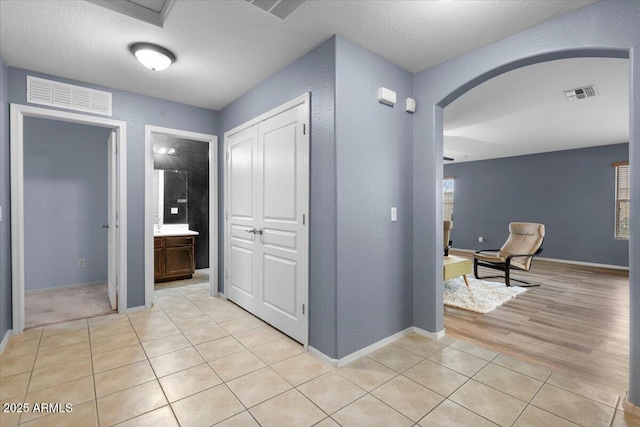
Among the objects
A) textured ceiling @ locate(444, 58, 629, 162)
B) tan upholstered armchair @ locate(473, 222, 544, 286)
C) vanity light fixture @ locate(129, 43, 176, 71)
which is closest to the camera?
vanity light fixture @ locate(129, 43, 176, 71)

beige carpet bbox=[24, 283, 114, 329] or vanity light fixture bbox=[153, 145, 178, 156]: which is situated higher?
vanity light fixture bbox=[153, 145, 178, 156]

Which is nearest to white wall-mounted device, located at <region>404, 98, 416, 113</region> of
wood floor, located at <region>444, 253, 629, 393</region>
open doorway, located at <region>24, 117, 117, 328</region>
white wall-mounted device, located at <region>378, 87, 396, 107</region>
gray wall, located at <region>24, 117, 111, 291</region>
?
white wall-mounted device, located at <region>378, 87, 396, 107</region>

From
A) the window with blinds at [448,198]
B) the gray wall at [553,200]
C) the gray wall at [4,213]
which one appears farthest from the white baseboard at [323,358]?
the window with blinds at [448,198]

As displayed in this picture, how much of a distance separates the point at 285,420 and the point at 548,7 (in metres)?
3.05

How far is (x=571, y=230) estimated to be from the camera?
695 centimetres

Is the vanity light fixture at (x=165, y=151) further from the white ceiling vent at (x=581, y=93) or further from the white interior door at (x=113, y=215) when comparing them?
the white ceiling vent at (x=581, y=93)

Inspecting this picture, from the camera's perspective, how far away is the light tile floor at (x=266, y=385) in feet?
5.76

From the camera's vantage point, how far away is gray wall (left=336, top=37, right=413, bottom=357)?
2.36m

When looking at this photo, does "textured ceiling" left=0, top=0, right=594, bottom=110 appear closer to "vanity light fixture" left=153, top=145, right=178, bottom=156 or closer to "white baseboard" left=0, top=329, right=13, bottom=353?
"vanity light fixture" left=153, top=145, right=178, bottom=156

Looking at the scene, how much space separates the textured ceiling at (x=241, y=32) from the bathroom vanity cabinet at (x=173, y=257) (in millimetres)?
2554

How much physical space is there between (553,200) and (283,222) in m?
7.34

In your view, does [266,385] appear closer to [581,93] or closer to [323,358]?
[323,358]

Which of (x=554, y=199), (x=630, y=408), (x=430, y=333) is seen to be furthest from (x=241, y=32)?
(x=554, y=199)

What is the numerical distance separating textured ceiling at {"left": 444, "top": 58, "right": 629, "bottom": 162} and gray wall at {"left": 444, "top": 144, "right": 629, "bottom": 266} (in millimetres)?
457
